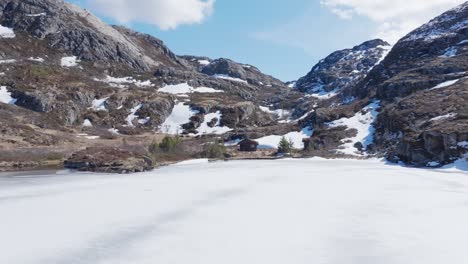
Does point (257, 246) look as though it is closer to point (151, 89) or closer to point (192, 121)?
point (192, 121)

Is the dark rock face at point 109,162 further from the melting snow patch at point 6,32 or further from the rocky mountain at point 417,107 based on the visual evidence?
the melting snow patch at point 6,32

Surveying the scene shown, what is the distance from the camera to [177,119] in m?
142

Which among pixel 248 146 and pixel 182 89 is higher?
pixel 182 89

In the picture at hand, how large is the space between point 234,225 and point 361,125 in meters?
88.1

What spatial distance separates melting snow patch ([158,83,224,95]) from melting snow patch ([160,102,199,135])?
1942cm

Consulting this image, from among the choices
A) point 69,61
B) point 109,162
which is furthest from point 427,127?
point 69,61

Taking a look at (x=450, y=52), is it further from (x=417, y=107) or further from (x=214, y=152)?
(x=214, y=152)

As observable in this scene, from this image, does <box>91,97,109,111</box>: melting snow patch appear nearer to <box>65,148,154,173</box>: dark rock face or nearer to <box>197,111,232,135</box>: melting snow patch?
<box>197,111,232,135</box>: melting snow patch

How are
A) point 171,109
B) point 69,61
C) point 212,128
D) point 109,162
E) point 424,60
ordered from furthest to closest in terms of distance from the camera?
point 69,61
point 171,109
point 212,128
point 424,60
point 109,162

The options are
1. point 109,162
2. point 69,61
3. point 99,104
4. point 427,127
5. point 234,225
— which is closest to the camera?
point 234,225

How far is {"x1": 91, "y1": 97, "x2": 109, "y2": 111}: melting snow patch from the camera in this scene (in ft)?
438

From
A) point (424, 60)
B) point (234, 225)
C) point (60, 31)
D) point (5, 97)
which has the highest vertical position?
point (60, 31)

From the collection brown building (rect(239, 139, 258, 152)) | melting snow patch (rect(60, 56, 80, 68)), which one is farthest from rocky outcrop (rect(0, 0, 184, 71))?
brown building (rect(239, 139, 258, 152))

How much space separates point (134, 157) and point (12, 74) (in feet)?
353
